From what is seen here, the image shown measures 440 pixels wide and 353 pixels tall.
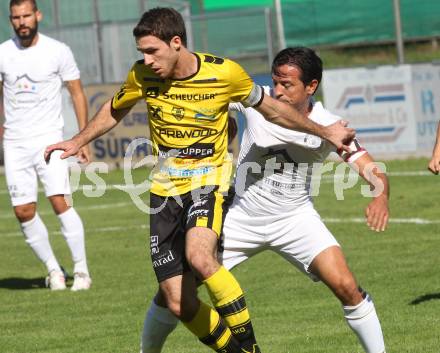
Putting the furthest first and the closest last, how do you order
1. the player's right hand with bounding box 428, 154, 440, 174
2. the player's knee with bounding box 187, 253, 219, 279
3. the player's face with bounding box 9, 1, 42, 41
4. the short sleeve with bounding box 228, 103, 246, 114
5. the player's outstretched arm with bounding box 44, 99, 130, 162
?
the player's face with bounding box 9, 1, 42, 41, the player's right hand with bounding box 428, 154, 440, 174, the short sleeve with bounding box 228, 103, 246, 114, the player's outstretched arm with bounding box 44, 99, 130, 162, the player's knee with bounding box 187, 253, 219, 279

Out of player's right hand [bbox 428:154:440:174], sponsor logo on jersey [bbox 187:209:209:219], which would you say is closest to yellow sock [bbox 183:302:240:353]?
sponsor logo on jersey [bbox 187:209:209:219]

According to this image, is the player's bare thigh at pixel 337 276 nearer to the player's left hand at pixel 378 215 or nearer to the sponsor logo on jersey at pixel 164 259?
the player's left hand at pixel 378 215

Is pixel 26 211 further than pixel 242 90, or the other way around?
pixel 26 211

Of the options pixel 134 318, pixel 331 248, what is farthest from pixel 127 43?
pixel 331 248

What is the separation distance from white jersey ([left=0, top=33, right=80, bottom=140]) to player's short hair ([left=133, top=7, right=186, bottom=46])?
4107 millimetres

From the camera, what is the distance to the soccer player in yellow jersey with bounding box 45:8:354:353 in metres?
6.70

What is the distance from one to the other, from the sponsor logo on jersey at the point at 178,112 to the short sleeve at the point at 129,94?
0.86 feet

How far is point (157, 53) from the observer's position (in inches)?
265

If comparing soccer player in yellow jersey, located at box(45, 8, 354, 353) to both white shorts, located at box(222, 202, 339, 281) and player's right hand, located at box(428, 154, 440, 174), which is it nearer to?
white shorts, located at box(222, 202, 339, 281)

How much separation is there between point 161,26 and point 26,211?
15.0 feet

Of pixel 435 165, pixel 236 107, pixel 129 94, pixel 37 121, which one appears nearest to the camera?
pixel 129 94

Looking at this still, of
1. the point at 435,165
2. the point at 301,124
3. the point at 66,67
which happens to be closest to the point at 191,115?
the point at 301,124

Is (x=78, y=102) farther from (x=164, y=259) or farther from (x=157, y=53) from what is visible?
(x=164, y=259)

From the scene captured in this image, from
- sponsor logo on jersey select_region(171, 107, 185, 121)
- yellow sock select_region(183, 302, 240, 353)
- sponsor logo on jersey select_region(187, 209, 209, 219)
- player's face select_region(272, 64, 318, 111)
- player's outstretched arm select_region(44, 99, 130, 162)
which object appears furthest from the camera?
player's face select_region(272, 64, 318, 111)
